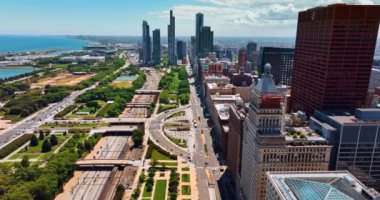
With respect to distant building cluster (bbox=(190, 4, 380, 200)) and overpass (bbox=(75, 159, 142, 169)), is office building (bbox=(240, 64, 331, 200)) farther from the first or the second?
overpass (bbox=(75, 159, 142, 169))

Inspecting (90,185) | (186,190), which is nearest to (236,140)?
(186,190)

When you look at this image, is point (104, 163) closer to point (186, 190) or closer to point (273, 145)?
point (186, 190)

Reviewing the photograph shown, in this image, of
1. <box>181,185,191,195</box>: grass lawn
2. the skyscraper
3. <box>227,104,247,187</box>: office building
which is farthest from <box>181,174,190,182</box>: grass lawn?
the skyscraper

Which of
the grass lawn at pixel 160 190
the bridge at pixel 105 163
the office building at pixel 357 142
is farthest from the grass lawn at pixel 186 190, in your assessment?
the office building at pixel 357 142

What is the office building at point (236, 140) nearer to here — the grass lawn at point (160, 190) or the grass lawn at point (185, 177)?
the grass lawn at point (185, 177)

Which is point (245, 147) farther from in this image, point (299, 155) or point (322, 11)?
point (322, 11)

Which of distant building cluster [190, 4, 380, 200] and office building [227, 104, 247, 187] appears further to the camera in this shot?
office building [227, 104, 247, 187]

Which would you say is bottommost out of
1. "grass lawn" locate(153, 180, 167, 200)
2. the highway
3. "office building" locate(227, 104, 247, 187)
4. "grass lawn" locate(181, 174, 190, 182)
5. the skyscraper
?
the highway
